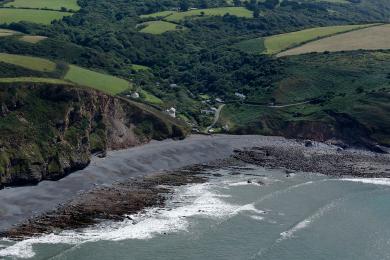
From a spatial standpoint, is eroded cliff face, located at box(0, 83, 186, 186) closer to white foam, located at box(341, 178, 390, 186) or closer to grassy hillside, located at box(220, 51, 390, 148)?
grassy hillside, located at box(220, 51, 390, 148)

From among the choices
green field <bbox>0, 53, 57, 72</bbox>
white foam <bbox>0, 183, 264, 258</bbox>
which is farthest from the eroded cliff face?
green field <bbox>0, 53, 57, 72</bbox>

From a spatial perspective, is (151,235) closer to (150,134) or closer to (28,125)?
(28,125)

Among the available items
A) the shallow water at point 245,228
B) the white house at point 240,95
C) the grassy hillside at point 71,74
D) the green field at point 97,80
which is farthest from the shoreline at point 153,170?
the grassy hillside at point 71,74

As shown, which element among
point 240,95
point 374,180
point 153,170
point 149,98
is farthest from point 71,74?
point 374,180

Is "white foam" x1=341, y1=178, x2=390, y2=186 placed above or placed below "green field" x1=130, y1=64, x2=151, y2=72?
below

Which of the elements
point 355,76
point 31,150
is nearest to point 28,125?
point 31,150

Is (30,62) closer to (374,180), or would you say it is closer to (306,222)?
(374,180)
